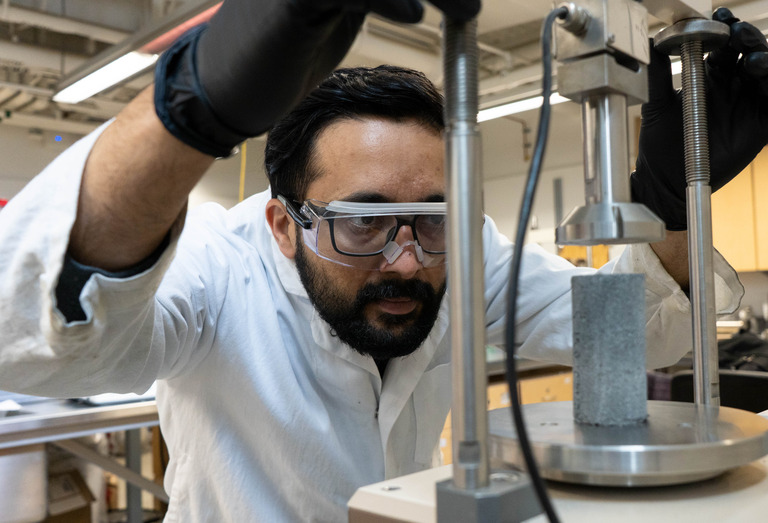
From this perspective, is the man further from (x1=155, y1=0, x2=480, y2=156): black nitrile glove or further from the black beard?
(x1=155, y1=0, x2=480, y2=156): black nitrile glove

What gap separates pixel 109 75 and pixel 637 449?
4.19 m

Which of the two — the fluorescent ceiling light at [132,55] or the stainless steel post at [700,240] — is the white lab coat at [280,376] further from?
the fluorescent ceiling light at [132,55]

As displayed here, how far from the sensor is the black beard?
1.09m

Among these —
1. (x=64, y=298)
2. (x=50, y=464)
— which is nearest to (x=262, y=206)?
(x=64, y=298)

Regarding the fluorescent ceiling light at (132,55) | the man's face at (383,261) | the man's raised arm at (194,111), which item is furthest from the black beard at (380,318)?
the fluorescent ceiling light at (132,55)

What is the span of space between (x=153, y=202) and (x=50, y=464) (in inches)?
105

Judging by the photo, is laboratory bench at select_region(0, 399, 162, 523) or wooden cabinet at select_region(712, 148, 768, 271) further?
wooden cabinet at select_region(712, 148, 768, 271)

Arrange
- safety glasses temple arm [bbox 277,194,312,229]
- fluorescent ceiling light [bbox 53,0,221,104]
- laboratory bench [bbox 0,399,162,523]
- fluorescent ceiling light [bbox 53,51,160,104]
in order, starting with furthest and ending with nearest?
fluorescent ceiling light [bbox 53,51,160,104], fluorescent ceiling light [bbox 53,0,221,104], laboratory bench [bbox 0,399,162,523], safety glasses temple arm [bbox 277,194,312,229]

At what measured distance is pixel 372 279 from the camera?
1095mm

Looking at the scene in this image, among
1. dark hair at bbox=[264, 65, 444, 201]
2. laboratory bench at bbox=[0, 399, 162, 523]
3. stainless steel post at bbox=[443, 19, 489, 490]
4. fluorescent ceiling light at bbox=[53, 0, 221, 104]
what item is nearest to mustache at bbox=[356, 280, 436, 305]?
dark hair at bbox=[264, 65, 444, 201]

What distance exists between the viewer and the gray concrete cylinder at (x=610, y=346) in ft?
1.76

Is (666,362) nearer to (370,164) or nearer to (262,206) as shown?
(370,164)

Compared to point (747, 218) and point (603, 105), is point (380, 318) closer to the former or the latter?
point (603, 105)

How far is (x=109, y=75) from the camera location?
398 centimetres
